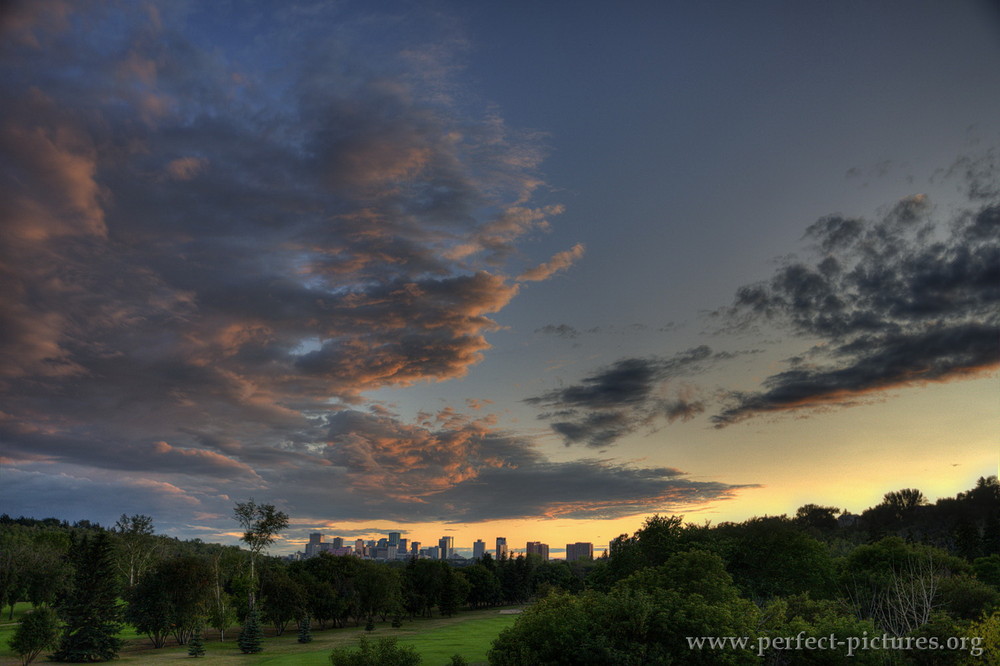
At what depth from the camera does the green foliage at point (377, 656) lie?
31.7m

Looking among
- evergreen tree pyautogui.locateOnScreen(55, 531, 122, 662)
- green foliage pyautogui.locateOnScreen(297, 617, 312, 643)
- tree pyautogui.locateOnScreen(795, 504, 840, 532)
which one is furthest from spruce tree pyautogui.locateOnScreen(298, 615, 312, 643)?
tree pyautogui.locateOnScreen(795, 504, 840, 532)

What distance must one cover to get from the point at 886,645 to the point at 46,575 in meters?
97.6

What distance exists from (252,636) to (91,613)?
15467 mm

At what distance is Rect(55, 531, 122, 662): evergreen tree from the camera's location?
59.3m

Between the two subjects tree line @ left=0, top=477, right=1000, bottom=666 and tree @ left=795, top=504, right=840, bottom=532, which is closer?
tree line @ left=0, top=477, right=1000, bottom=666

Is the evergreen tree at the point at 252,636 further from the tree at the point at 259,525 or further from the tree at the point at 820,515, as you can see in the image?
the tree at the point at 820,515

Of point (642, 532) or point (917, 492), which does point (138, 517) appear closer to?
point (642, 532)

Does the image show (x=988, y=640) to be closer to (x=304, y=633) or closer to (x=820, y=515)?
(x=304, y=633)

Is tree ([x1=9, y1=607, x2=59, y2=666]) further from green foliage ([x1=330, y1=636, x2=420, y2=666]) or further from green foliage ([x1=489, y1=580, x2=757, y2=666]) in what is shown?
green foliage ([x1=489, y1=580, x2=757, y2=666])

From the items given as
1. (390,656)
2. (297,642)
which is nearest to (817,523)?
(297,642)

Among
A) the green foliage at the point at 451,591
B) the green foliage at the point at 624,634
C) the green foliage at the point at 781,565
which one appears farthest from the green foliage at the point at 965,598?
the green foliage at the point at 451,591

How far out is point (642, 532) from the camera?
62.2 m

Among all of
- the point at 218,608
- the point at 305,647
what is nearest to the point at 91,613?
the point at 218,608

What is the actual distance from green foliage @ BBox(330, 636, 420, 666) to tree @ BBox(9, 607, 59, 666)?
3555 centimetres
